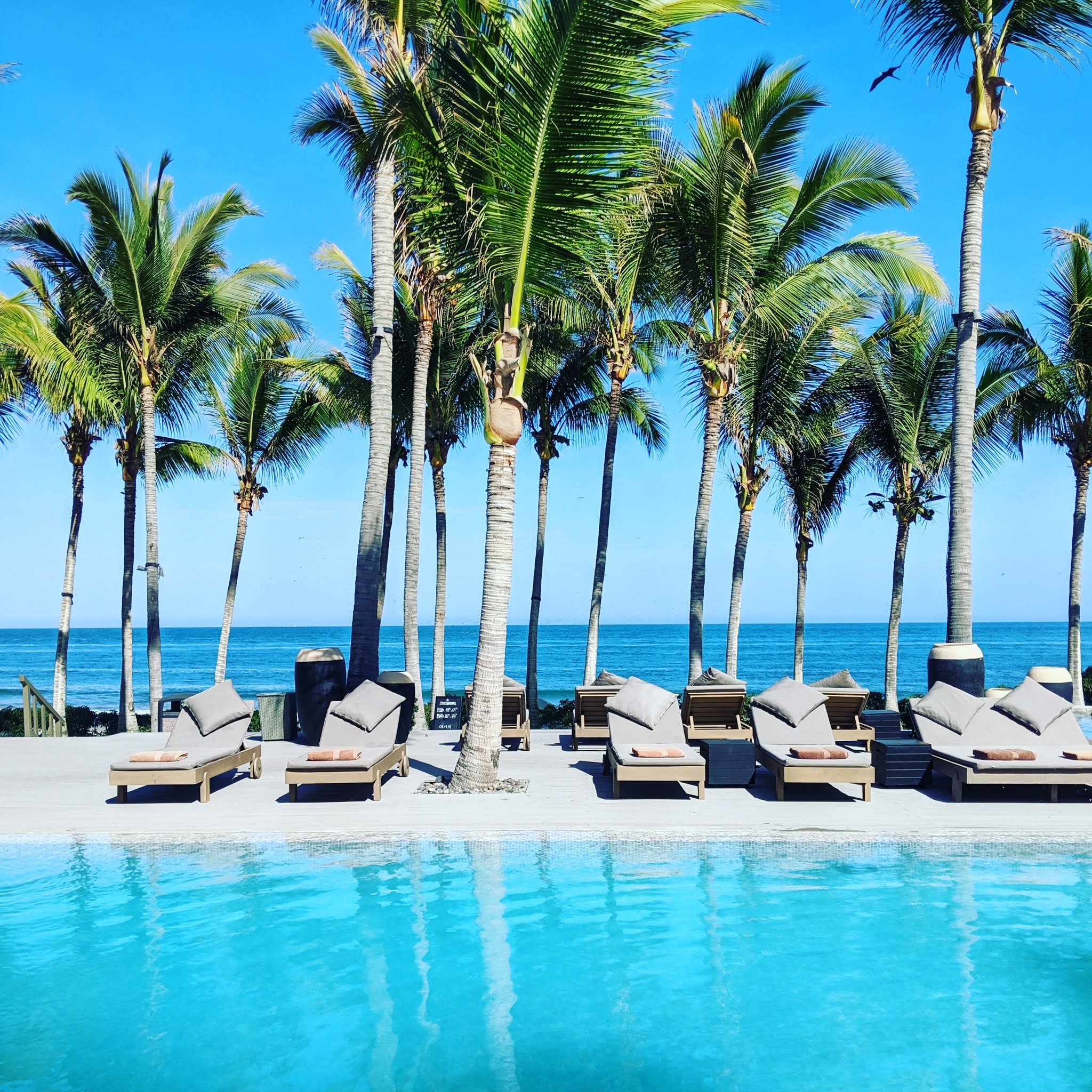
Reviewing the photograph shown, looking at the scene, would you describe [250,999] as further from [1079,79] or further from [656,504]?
[656,504]

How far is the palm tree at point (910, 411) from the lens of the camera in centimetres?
1609

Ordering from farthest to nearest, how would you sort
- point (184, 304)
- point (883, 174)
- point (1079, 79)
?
point (184, 304) < point (883, 174) < point (1079, 79)

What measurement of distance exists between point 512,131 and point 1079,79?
771cm

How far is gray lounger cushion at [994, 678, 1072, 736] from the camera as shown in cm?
936

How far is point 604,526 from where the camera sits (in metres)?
16.7

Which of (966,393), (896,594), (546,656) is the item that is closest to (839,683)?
(966,393)

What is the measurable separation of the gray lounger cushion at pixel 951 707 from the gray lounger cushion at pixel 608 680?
12.6 ft

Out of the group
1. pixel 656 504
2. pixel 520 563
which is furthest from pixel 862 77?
pixel 520 563

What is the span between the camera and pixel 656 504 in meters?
31.2

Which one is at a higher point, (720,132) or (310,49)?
(310,49)

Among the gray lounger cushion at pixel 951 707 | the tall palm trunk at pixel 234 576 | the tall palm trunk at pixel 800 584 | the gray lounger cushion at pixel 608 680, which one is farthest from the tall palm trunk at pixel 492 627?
the tall palm trunk at pixel 800 584

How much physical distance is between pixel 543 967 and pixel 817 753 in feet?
13.8

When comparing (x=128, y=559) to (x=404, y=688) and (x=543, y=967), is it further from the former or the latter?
(x=543, y=967)

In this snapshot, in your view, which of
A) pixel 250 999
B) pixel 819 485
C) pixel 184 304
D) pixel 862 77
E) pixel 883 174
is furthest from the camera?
pixel 819 485
